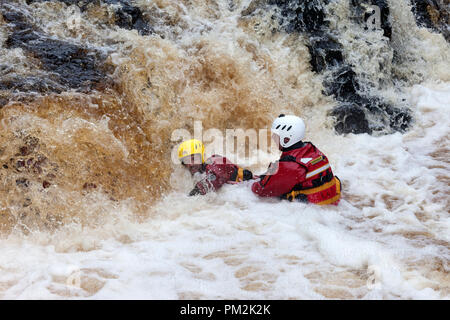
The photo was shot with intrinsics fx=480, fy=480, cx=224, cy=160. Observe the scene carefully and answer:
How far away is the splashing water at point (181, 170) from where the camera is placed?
3521 mm

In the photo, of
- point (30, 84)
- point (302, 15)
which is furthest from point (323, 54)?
point (30, 84)

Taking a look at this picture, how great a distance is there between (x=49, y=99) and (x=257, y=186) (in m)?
2.42

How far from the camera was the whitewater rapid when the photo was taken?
3.31 m

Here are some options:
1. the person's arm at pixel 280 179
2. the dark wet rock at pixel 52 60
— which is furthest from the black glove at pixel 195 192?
the dark wet rock at pixel 52 60

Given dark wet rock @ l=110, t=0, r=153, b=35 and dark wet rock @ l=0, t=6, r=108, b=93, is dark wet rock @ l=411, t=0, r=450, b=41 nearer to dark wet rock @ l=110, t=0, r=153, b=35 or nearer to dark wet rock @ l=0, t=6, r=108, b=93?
dark wet rock @ l=110, t=0, r=153, b=35

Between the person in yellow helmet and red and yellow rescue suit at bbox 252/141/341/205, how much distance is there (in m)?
0.48

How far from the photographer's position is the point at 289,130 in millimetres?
4645

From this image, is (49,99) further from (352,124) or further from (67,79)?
(352,124)

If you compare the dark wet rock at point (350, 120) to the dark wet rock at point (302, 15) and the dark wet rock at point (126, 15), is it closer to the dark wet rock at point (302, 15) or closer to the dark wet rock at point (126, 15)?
the dark wet rock at point (302, 15)

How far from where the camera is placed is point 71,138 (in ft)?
15.8

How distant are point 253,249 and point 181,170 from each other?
180cm

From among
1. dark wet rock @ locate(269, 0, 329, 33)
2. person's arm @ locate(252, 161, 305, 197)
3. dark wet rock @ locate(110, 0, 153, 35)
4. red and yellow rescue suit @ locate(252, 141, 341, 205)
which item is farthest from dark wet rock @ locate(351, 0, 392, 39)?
person's arm @ locate(252, 161, 305, 197)

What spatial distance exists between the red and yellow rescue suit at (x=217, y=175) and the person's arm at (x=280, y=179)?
39 cm

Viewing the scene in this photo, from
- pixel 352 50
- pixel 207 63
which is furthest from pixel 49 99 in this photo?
pixel 352 50
